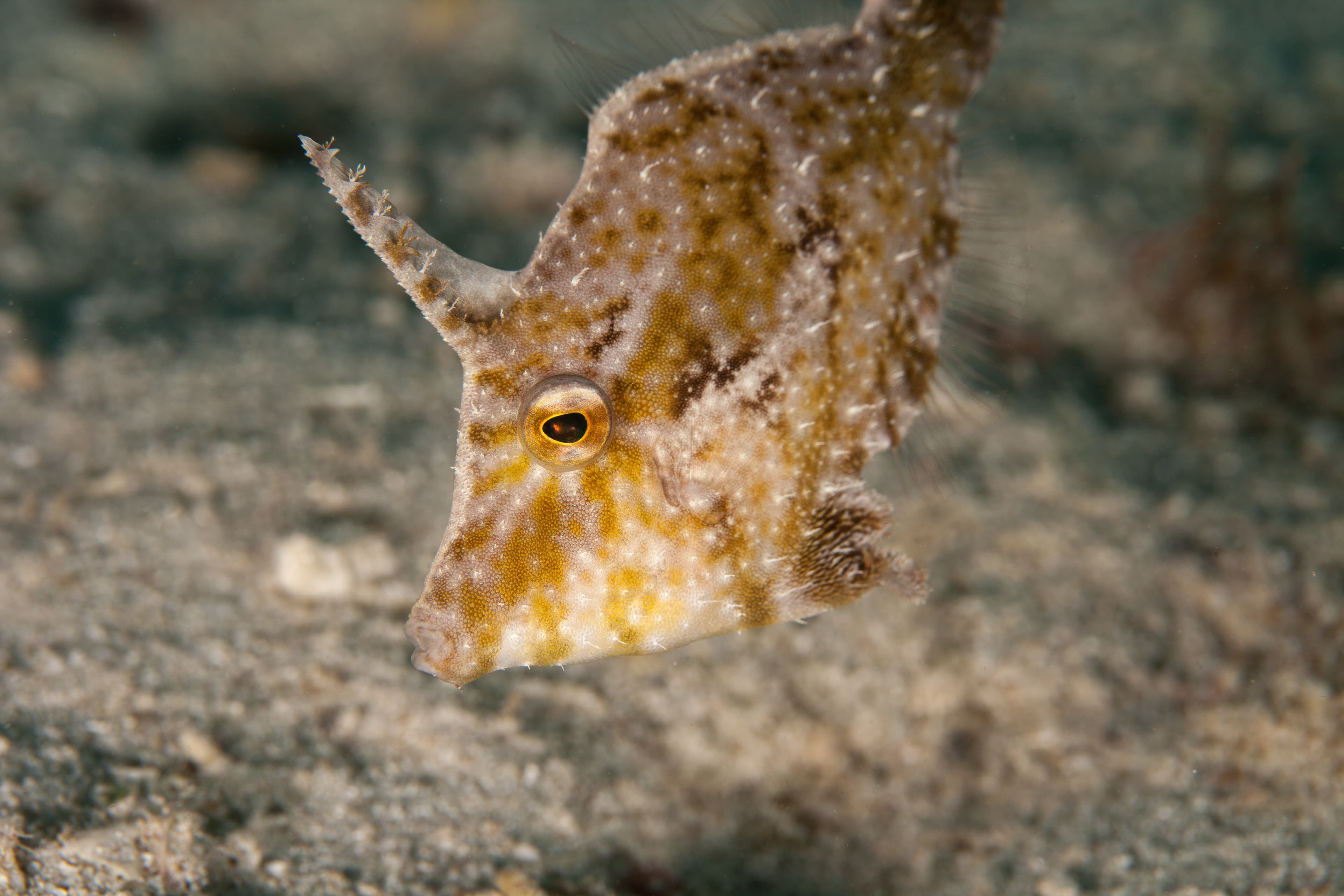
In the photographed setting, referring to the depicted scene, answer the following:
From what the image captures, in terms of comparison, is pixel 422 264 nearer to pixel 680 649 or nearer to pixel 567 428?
pixel 567 428

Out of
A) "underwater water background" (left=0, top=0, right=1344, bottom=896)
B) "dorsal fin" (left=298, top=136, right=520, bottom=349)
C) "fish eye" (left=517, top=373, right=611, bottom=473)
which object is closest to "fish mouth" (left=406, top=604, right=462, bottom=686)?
"fish eye" (left=517, top=373, right=611, bottom=473)

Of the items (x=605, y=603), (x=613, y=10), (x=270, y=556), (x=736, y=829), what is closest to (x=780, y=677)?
(x=736, y=829)

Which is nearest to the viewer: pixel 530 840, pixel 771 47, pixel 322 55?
pixel 771 47

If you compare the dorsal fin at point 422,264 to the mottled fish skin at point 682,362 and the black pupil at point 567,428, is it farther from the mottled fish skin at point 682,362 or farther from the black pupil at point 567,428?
the black pupil at point 567,428

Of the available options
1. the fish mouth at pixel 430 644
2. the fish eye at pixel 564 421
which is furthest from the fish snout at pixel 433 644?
the fish eye at pixel 564 421

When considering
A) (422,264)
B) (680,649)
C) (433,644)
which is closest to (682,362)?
(422,264)

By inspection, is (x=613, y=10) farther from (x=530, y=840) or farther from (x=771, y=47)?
(x=530, y=840)

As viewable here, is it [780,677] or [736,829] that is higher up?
[780,677]
